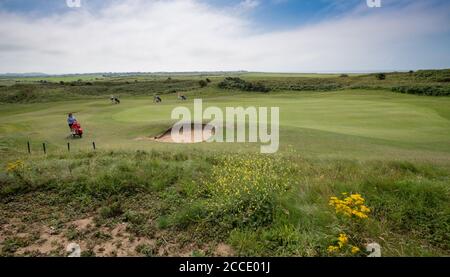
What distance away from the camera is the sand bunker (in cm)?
1757

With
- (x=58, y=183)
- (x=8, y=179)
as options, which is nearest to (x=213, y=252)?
(x=58, y=183)

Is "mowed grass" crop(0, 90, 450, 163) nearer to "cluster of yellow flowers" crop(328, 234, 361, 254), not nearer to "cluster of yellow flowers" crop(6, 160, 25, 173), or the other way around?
"cluster of yellow flowers" crop(6, 160, 25, 173)

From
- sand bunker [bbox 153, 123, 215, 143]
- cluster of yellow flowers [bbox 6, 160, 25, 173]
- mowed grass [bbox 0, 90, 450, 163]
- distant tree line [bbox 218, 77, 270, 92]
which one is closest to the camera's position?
cluster of yellow flowers [bbox 6, 160, 25, 173]

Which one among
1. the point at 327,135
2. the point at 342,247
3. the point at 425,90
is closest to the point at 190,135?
the point at 327,135

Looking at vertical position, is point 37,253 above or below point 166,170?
below

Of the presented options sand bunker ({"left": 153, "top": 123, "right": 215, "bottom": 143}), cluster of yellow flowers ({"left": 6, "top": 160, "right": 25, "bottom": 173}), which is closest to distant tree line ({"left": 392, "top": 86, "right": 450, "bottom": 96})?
sand bunker ({"left": 153, "top": 123, "right": 215, "bottom": 143})

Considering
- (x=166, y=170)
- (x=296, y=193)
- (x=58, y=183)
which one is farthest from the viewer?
(x=166, y=170)

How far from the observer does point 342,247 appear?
4.15m

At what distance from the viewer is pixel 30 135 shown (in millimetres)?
18047

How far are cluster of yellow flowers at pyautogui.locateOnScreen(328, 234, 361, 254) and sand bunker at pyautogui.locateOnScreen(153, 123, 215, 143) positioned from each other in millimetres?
13315

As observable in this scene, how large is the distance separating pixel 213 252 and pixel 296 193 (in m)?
2.26

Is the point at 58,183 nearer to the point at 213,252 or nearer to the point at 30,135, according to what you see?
the point at 213,252

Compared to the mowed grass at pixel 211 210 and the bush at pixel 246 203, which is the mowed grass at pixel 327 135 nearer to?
the mowed grass at pixel 211 210
